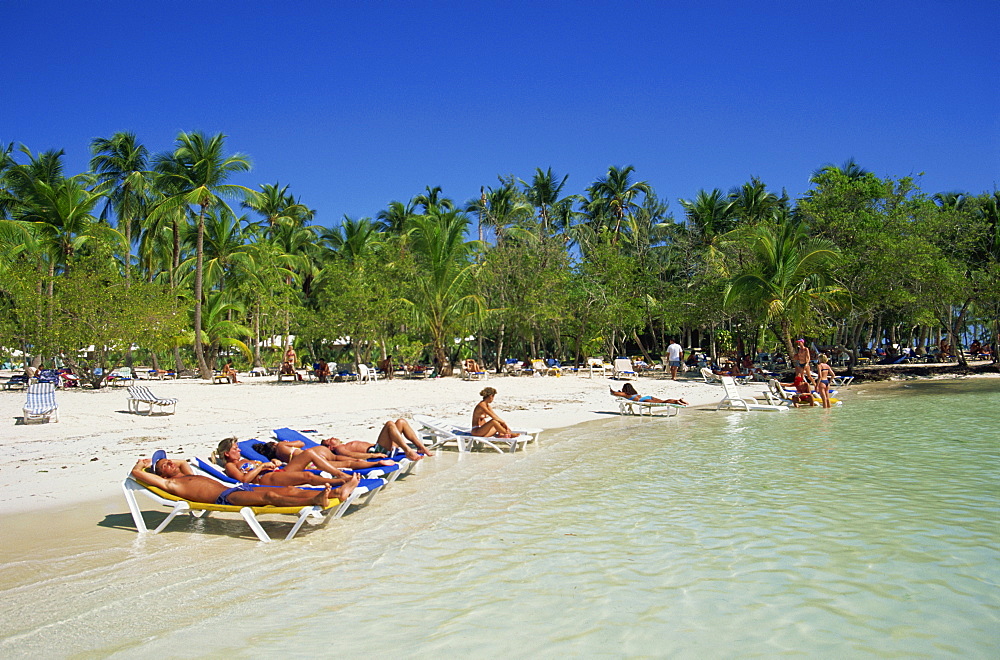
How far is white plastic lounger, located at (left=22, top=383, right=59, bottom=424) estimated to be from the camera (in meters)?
10.8

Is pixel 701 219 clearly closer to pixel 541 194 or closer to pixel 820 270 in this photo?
pixel 541 194

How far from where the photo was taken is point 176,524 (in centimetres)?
Answer: 583

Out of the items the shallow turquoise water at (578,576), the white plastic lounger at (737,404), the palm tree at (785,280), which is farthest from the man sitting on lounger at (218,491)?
the palm tree at (785,280)

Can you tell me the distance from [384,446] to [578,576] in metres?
3.78

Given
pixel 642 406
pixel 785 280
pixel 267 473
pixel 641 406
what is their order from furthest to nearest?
pixel 785 280 < pixel 642 406 < pixel 641 406 < pixel 267 473

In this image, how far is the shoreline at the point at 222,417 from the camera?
722 centimetres

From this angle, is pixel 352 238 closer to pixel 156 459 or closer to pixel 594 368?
pixel 594 368

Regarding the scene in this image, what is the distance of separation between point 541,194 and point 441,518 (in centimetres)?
3573

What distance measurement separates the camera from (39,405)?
10.9m

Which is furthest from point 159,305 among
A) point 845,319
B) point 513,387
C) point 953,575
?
point 845,319

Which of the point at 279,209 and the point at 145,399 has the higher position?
the point at 279,209

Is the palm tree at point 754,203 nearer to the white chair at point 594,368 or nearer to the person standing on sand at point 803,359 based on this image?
the white chair at point 594,368

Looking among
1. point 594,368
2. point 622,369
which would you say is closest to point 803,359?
point 622,369

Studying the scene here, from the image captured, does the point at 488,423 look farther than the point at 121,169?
No
